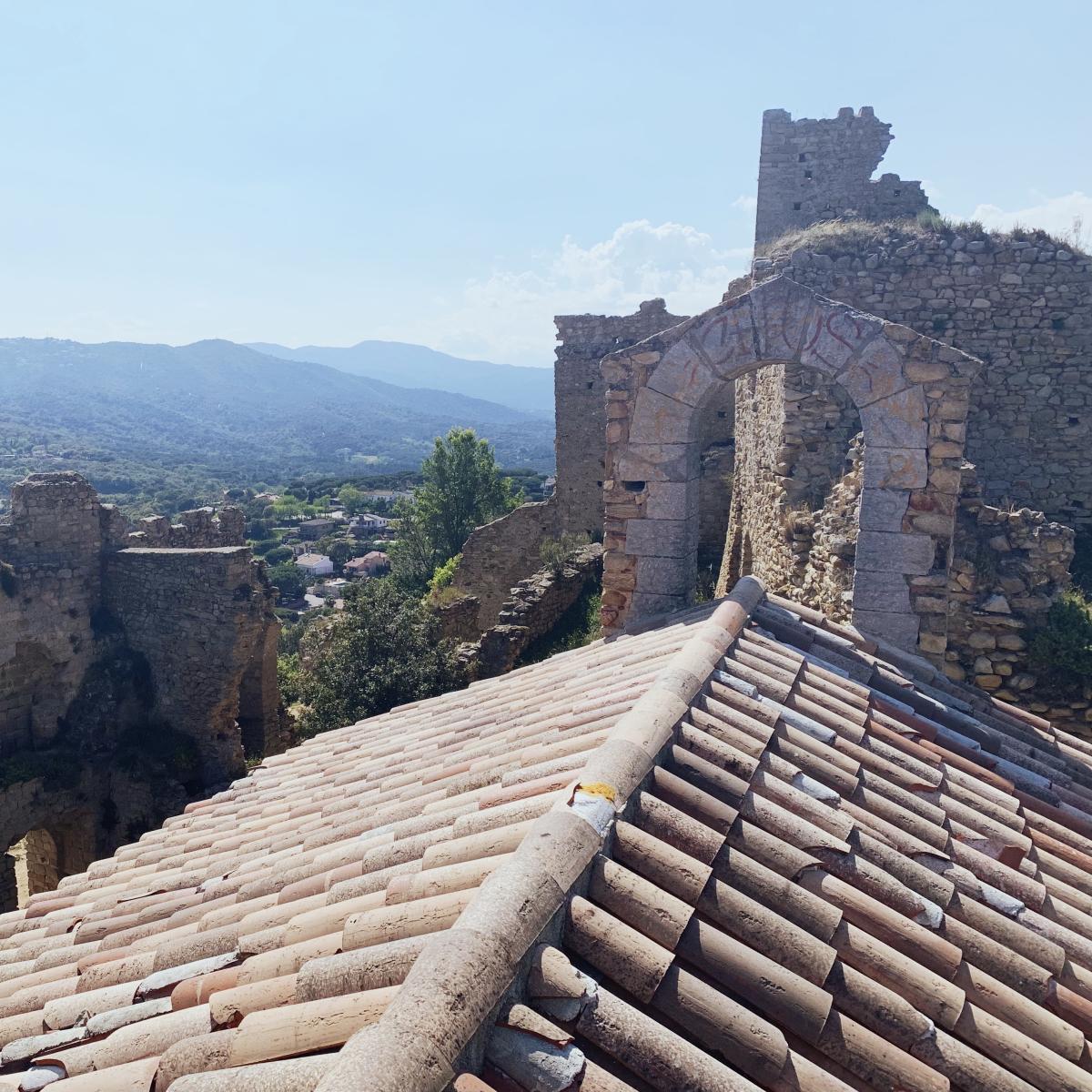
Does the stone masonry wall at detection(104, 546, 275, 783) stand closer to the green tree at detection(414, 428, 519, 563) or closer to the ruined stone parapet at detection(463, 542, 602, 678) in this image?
the ruined stone parapet at detection(463, 542, 602, 678)

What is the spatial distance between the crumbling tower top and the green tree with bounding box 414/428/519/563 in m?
16.1

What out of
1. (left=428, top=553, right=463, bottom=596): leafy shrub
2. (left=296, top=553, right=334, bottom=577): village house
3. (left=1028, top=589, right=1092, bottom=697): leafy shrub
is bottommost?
(left=296, top=553, right=334, bottom=577): village house

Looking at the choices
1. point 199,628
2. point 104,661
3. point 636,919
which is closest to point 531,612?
point 199,628

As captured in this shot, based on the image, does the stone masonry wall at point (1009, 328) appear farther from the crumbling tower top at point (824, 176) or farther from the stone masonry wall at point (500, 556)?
the stone masonry wall at point (500, 556)

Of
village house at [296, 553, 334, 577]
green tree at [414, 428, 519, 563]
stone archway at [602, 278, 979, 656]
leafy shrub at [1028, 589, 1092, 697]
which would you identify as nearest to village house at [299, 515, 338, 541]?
village house at [296, 553, 334, 577]

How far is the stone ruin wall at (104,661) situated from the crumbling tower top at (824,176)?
13486mm

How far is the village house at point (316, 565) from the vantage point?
59.1 metres

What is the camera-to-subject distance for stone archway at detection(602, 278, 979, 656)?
541 cm

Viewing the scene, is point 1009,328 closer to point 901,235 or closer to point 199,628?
point 901,235

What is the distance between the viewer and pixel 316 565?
60.5 metres

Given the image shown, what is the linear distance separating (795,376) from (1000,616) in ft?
14.1

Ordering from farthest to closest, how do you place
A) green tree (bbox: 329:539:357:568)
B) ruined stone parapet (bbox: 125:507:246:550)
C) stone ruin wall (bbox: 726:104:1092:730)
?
green tree (bbox: 329:539:357:568) < ruined stone parapet (bbox: 125:507:246:550) < stone ruin wall (bbox: 726:104:1092:730)

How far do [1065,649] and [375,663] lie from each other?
32.3 feet

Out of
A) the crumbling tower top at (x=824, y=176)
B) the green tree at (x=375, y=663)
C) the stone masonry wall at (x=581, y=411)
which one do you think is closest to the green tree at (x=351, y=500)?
the stone masonry wall at (x=581, y=411)
